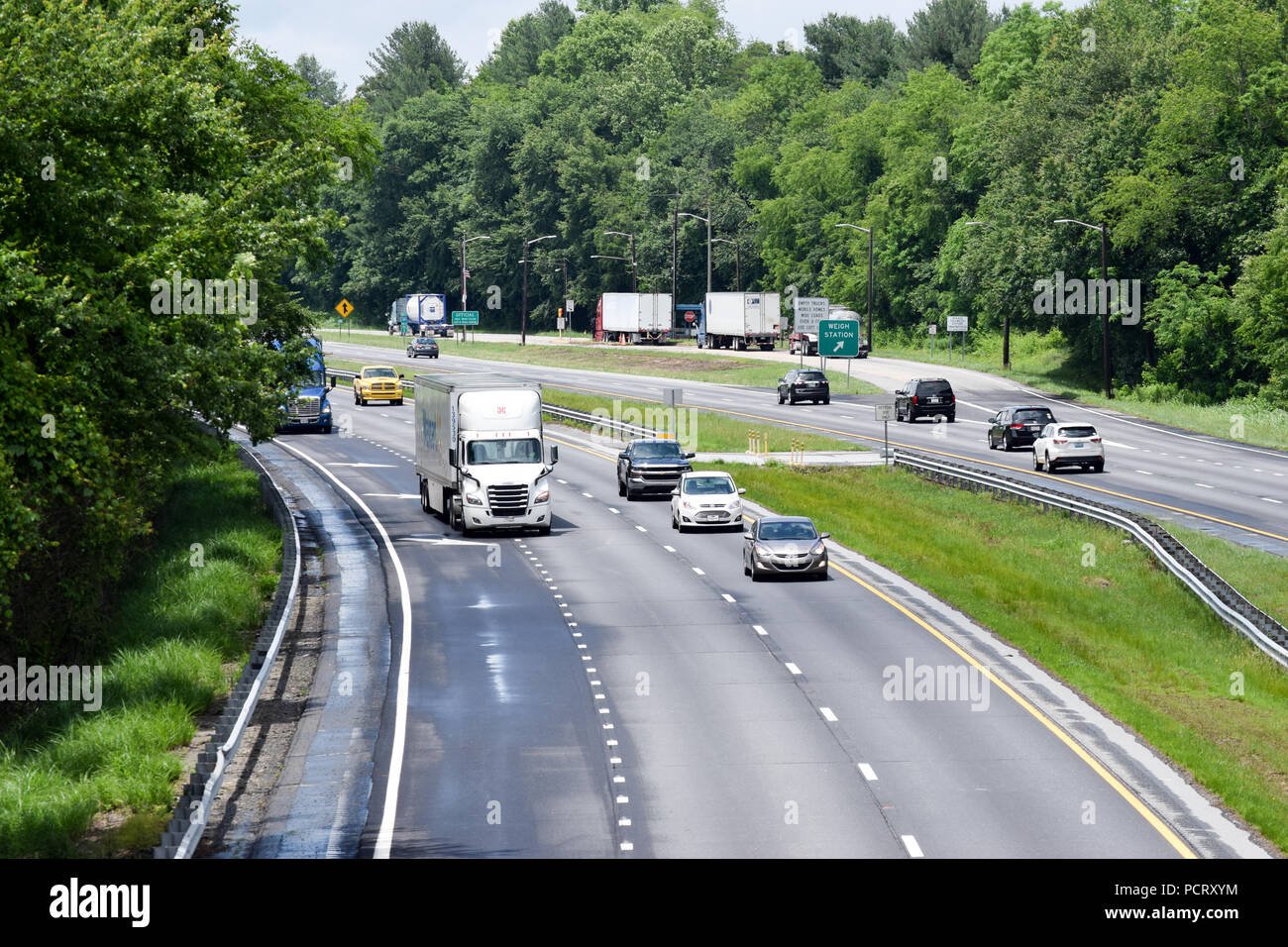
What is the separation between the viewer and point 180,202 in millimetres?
22281

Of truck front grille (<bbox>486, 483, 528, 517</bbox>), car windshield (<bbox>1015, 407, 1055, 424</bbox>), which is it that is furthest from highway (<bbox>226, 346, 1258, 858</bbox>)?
car windshield (<bbox>1015, 407, 1055, 424</bbox>)

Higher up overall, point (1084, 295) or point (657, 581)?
point (1084, 295)

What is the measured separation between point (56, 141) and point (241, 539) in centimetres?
2239

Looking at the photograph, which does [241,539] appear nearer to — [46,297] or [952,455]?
[46,297]

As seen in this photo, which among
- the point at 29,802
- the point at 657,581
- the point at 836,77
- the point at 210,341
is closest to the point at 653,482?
the point at 657,581

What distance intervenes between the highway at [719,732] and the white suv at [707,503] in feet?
14.0

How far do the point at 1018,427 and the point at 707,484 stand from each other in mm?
21843

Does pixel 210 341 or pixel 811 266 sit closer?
pixel 210 341

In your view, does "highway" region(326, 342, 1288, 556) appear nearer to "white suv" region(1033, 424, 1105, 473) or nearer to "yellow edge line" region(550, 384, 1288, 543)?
"yellow edge line" region(550, 384, 1288, 543)

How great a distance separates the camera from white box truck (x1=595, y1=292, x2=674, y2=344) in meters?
128

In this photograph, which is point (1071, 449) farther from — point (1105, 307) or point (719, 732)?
point (719, 732)

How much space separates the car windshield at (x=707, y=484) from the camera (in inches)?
1687

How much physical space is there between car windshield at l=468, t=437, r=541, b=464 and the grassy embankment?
34.4 meters

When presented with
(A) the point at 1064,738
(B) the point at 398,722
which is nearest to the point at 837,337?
(A) the point at 1064,738
